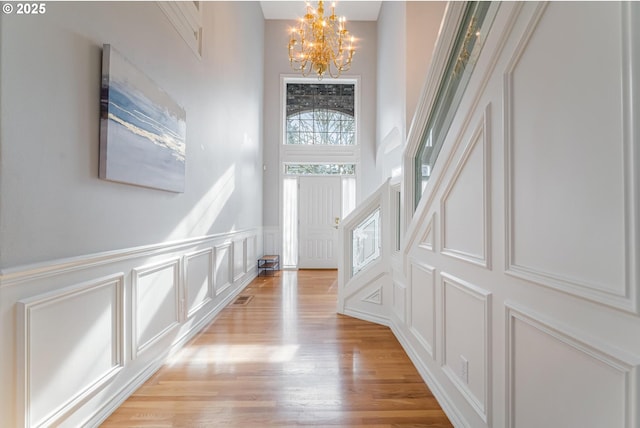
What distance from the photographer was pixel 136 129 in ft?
6.46

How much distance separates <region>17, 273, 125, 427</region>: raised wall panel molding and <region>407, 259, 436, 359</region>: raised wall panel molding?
1959mm

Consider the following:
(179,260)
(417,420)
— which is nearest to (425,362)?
(417,420)

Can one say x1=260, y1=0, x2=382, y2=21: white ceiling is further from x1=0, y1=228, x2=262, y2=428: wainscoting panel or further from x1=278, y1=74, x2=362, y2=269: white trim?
x1=0, y1=228, x2=262, y2=428: wainscoting panel

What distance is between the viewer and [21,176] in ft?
4.16

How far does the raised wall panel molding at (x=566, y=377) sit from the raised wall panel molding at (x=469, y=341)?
0.14 metres

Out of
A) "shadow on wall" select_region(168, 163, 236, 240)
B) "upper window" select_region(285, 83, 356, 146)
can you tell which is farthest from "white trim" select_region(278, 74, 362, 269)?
"shadow on wall" select_region(168, 163, 236, 240)

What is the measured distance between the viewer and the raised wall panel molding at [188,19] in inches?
97.9

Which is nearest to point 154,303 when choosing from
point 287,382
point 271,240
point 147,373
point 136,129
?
point 147,373

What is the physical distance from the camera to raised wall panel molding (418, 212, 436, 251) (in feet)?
6.76

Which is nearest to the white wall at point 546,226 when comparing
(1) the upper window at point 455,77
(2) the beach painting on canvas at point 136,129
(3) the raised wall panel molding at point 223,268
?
(1) the upper window at point 455,77

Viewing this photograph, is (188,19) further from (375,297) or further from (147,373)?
(375,297)

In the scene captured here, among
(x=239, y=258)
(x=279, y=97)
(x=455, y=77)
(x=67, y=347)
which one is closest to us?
(x=67, y=347)

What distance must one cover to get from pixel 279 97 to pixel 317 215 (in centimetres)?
270

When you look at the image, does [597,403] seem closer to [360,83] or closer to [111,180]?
[111,180]
